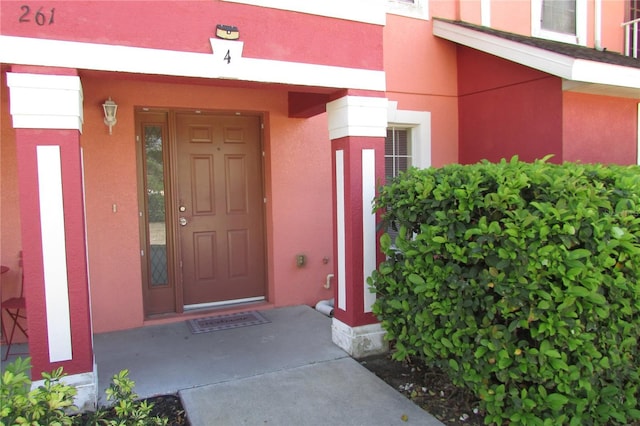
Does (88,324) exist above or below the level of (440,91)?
below

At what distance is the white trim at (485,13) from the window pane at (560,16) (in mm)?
1028

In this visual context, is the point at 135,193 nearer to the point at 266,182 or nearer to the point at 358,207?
the point at 266,182

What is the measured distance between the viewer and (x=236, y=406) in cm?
347

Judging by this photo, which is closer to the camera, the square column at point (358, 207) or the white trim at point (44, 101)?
the white trim at point (44, 101)

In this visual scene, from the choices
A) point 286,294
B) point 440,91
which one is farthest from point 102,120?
point 440,91

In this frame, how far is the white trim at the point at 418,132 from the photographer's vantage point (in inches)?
245

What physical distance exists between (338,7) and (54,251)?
3056 mm

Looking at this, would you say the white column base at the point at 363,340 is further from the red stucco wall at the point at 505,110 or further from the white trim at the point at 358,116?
the red stucco wall at the point at 505,110

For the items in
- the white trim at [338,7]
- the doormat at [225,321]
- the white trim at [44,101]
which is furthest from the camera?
the doormat at [225,321]

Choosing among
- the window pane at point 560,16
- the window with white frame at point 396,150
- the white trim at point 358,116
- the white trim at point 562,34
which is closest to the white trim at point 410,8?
the window with white frame at point 396,150

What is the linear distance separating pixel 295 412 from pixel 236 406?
0.44 metres

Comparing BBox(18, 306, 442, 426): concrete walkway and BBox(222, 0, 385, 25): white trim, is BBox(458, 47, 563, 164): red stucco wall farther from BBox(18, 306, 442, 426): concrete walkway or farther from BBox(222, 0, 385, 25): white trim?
BBox(18, 306, 442, 426): concrete walkway

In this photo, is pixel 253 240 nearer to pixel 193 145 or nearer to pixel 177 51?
pixel 193 145

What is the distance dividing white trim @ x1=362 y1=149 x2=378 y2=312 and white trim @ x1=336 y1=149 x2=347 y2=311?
0.20m
